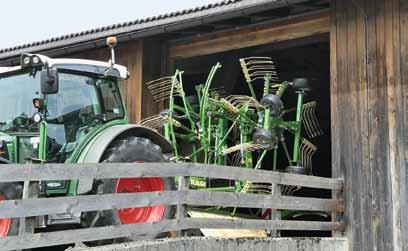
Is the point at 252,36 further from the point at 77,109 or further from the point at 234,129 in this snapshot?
the point at 77,109

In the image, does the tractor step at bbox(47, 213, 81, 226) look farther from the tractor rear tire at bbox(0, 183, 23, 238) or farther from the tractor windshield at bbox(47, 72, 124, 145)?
the tractor windshield at bbox(47, 72, 124, 145)

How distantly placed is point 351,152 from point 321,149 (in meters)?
4.37

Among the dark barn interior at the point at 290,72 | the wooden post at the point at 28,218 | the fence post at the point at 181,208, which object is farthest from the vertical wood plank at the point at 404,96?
the wooden post at the point at 28,218

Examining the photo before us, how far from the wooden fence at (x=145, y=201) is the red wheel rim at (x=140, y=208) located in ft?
1.26

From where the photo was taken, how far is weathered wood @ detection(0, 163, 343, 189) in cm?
507

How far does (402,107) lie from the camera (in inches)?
301

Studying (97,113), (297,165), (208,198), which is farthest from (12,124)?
(297,165)

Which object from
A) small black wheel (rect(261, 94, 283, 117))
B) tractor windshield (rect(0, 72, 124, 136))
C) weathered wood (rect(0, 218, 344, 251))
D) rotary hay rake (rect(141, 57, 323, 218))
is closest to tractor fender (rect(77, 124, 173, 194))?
tractor windshield (rect(0, 72, 124, 136))

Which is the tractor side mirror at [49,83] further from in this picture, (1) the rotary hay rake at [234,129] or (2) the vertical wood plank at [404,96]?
(2) the vertical wood plank at [404,96]

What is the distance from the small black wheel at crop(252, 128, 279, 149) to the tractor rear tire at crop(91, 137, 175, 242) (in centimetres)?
190

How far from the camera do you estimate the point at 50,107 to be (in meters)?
6.50

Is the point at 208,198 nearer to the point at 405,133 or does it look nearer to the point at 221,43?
the point at 405,133

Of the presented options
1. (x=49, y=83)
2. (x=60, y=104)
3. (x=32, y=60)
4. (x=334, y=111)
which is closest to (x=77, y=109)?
(x=60, y=104)

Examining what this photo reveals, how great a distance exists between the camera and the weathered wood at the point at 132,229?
500cm
